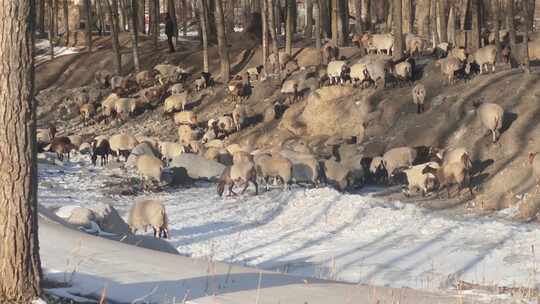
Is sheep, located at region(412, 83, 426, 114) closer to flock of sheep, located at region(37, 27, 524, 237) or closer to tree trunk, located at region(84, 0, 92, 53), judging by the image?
flock of sheep, located at region(37, 27, 524, 237)

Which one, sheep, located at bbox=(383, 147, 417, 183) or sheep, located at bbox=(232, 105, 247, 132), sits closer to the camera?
Result: sheep, located at bbox=(383, 147, 417, 183)

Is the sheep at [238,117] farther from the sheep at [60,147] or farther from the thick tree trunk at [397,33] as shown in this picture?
the sheep at [60,147]

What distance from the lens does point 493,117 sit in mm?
21938

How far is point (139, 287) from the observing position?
7.13m

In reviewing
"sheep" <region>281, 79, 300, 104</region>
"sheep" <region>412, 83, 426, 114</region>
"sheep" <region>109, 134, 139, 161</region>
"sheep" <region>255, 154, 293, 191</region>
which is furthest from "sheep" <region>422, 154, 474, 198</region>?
"sheep" <region>281, 79, 300, 104</region>

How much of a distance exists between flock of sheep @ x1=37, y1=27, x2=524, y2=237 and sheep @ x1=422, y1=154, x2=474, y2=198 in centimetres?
2

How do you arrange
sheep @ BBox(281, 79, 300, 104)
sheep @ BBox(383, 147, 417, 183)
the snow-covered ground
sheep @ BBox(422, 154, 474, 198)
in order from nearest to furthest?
the snow-covered ground
sheep @ BBox(422, 154, 474, 198)
sheep @ BBox(383, 147, 417, 183)
sheep @ BBox(281, 79, 300, 104)

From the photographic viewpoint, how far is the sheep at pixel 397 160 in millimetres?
22188

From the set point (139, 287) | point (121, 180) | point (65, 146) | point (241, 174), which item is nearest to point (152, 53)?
point (65, 146)

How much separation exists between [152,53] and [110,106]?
1005 cm

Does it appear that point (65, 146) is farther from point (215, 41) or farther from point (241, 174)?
point (215, 41)

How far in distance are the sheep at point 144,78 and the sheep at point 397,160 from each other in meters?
18.5

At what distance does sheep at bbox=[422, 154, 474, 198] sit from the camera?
65.7 feet

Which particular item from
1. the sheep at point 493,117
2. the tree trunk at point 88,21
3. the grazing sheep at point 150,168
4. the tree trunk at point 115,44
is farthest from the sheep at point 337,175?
the tree trunk at point 88,21
